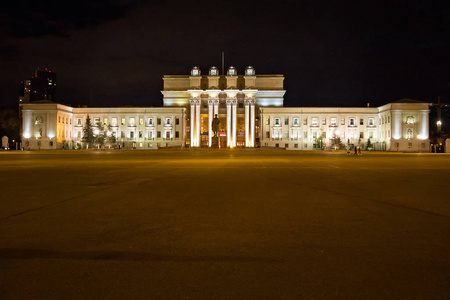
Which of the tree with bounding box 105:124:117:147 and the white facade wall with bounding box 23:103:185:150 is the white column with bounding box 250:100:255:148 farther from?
the tree with bounding box 105:124:117:147

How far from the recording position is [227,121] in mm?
101312

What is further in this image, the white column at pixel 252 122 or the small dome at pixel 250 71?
the small dome at pixel 250 71

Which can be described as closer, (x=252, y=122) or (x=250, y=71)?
(x=252, y=122)

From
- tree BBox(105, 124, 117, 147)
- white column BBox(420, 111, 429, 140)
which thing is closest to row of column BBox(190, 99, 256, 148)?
tree BBox(105, 124, 117, 147)

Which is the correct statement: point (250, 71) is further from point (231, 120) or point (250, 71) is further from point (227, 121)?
point (227, 121)

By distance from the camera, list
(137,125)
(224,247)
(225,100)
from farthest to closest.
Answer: (225,100) → (137,125) → (224,247)

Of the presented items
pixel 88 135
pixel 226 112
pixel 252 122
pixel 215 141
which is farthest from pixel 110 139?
pixel 252 122

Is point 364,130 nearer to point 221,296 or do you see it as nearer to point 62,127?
point 62,127

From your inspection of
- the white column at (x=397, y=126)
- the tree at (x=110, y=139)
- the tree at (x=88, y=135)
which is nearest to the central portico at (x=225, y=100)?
the tree at (x=110, y=139)

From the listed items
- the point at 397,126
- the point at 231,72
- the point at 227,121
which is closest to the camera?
the point at 397,126

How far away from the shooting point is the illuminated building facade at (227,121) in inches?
3740

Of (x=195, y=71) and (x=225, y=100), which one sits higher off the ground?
(x=195, y=71)

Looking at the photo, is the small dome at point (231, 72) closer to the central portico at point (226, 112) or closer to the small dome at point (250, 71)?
the small dome at point (250, 71)

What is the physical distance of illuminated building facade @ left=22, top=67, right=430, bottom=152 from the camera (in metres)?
95.0
